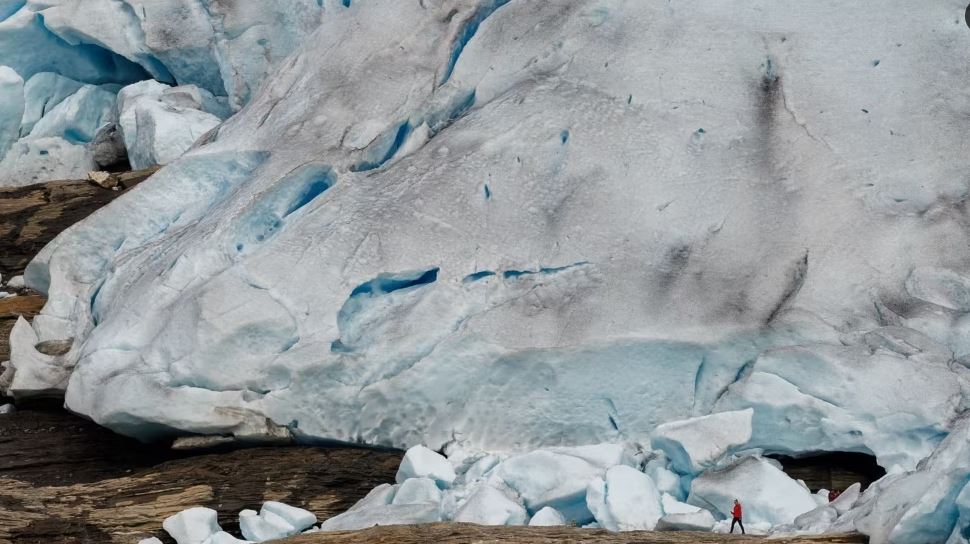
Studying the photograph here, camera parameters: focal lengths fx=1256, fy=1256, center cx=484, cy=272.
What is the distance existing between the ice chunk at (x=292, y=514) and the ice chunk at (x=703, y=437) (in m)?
2.02

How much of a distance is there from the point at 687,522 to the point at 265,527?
2313 millimetres

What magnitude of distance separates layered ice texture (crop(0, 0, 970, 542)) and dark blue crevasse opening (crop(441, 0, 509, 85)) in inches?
4.9

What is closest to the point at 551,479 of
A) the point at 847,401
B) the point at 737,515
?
the point at 737,515

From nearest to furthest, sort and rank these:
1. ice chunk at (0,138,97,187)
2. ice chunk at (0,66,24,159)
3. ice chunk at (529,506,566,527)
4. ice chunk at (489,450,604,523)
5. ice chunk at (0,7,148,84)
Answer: ice chunk at (529,506,566,527), ice chunk at (489,450,604,523), ice chunk at (0,7,148,84), ice chunk at (0,66,24,159), ice chunk at (0,138,97,187)

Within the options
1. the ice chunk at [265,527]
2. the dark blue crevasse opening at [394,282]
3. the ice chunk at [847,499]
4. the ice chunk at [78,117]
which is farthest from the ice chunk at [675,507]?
the ice chunk at [78,117]

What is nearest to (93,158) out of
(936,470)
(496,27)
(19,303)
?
(19,303)

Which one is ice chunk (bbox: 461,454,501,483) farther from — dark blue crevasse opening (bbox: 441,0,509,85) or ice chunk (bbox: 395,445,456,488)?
dark blue crevasse opening (bbox: 441,0,509,85)

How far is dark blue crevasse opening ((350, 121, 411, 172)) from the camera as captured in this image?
877 centimetres

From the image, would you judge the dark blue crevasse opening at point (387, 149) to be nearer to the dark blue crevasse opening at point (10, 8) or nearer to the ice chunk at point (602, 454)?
the ice chunk at point (602, 454)

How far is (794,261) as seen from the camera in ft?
24.5

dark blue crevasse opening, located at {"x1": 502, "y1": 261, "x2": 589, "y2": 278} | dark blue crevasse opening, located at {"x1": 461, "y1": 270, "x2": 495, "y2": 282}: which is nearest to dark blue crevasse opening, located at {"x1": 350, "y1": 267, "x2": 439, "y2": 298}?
dark blue crevasse opening, located at {"x1": 461, "y1": 270, "x2": 495, "y2": 282}

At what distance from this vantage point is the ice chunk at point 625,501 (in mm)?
6426

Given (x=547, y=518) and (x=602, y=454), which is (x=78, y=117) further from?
(x=547, y=518)

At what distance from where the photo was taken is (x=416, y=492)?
273 inches
